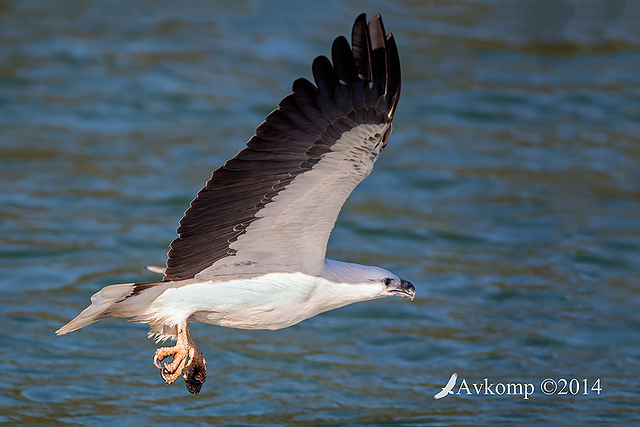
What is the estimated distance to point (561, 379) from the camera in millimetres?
8016

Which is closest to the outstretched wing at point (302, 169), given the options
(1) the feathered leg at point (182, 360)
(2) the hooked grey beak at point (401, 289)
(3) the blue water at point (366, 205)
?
(1) the feathered leg at point (182, 360)

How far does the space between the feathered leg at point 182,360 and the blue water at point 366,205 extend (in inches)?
46.2

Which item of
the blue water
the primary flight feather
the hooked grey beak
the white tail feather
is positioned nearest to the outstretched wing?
the primary flight feather

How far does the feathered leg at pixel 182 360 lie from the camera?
5.86m

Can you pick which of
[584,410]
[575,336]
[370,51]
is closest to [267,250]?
[370,51]

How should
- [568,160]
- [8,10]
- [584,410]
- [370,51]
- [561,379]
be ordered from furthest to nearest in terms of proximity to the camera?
1. [8,10]
2. [568,160]
3. [561,379]
4. [584,410]
5. [370,51]

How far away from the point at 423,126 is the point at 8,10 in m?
6.45

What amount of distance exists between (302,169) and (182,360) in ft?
5.15

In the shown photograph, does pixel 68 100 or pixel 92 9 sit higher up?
pixel 92 9

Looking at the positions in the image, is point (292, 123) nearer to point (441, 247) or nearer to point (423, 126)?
point (441, 247)

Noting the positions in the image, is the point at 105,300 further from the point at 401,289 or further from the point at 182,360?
the point at 401,289

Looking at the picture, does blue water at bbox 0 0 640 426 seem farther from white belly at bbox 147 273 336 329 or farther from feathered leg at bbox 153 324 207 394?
white belly at bbox 147 273 336 329

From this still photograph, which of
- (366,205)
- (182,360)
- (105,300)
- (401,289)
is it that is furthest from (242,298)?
(366,205)

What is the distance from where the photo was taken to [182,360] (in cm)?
586
